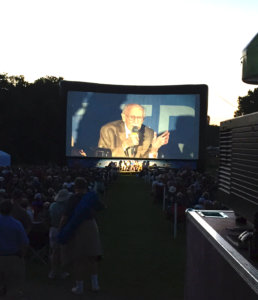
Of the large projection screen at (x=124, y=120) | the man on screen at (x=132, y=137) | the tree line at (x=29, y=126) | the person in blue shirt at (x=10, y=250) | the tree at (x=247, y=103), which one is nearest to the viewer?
the person in blue shirt at (x=10, y=250)

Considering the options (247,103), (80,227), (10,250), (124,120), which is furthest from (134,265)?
(247,103)

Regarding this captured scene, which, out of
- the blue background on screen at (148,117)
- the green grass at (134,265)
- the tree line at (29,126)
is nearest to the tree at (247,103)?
the tree line at (29,126)

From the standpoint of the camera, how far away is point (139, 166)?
Answer: 1649 inches

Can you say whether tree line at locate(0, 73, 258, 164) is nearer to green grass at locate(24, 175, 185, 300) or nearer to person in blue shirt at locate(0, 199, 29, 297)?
green grass at locate(24, 175, 185, 300)

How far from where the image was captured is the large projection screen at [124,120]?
39969mm

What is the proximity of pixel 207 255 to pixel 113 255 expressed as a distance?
27.8 ft

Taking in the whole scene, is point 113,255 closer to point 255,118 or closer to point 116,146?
point 255,118

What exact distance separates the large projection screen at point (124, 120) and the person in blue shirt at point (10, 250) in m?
33.8

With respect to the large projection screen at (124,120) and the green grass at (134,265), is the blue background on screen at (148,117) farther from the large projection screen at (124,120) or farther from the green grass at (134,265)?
the green grass at (134,265)

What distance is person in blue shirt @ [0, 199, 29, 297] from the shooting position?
5.95 metres

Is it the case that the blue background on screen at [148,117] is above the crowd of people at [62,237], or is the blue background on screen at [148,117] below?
above

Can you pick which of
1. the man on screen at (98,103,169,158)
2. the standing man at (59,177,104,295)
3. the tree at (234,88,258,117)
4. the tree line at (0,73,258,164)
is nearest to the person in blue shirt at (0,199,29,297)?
the standing man at (59,177,104,295)

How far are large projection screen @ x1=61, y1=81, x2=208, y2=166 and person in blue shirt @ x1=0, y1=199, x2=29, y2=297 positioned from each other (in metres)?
33.8

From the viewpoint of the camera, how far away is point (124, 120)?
132 feet
